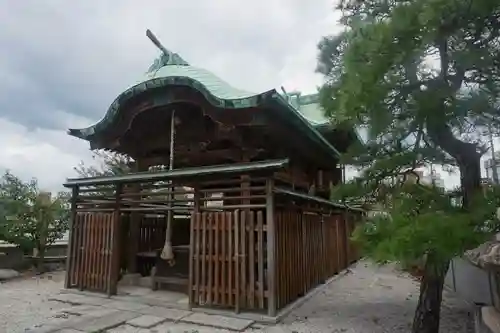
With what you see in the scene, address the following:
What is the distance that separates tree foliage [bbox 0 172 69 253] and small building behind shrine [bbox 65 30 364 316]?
3.38 metres

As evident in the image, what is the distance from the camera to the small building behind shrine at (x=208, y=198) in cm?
512

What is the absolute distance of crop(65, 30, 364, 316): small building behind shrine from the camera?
512cm

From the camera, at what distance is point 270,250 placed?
195 inches

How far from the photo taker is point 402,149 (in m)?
3.94

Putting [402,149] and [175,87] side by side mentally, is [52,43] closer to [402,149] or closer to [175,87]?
[175,87]

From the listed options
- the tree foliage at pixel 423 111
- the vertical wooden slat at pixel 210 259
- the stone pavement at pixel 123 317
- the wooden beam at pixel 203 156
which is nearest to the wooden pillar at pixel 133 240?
the wooden beam at pixel 203 156

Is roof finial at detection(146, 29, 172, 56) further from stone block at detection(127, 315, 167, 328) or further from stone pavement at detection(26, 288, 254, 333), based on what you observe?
stone block at detection(127, 315, 167, 328)

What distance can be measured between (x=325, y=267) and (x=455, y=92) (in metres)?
5.54

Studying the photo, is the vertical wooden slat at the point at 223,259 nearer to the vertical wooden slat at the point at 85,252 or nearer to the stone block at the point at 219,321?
the stone block at the point at 219,321

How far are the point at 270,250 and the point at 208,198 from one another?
1413 mm

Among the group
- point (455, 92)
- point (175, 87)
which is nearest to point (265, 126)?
point (175, 87)

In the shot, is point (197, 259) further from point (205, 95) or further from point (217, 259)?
point (205, 95)

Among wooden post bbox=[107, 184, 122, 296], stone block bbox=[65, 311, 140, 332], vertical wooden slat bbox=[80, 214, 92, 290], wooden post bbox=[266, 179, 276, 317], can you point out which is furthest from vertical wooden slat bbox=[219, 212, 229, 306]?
vertical wooden slat bbox=[80, 214, 92, 290]

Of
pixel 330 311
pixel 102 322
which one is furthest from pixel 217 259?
pixel 330 311
